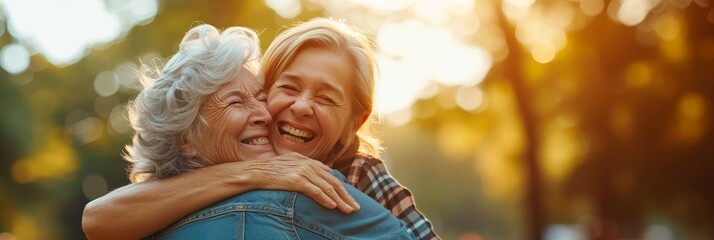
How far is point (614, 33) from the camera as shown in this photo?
51.3 ft

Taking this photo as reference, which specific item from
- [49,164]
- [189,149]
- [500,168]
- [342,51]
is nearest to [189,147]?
[189,149]

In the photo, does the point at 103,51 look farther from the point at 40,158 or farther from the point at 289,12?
the point at 289,12

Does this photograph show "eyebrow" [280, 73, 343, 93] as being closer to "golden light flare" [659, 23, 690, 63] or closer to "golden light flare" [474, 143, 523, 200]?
"golden light flare" [659, 23, 690, 63]

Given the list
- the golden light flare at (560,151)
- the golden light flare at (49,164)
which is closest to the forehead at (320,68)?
the golden light flare at (560,151)

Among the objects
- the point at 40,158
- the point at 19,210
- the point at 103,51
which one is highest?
the point at 103,51

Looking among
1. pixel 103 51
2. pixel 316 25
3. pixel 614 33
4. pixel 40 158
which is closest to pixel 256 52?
pixel 316 25

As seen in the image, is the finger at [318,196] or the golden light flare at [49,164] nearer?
the finger at [318,196]

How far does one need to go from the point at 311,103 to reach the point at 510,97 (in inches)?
Result: 489

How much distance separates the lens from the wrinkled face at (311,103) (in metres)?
3.46

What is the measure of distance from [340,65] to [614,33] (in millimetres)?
12892

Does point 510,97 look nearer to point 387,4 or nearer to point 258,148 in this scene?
point 387,4

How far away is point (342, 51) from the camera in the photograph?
3.68m

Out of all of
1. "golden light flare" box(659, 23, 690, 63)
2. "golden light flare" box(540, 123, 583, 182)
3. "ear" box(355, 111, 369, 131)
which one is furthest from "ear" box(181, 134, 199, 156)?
"golden light flare" box(540, 123, 583, 182)

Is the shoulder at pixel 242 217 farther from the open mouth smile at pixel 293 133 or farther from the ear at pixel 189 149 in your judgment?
the open mouth smile at pixel 293 133
